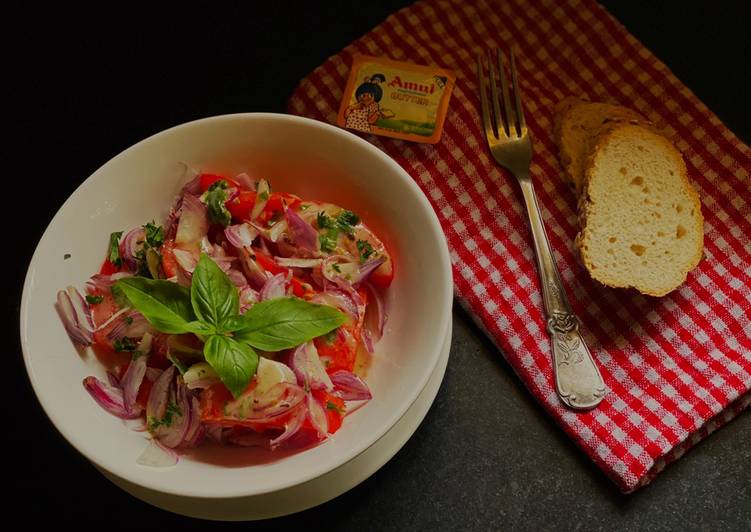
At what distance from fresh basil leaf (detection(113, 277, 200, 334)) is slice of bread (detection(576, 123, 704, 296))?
1031 millimetres

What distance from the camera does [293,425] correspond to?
1.65m

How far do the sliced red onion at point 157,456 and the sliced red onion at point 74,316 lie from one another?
10.6 inches

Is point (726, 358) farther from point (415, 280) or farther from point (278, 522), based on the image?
point (278, 522)

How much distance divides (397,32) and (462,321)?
90 centimetres

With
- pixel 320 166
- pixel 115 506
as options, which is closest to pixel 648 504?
pixel 320 166

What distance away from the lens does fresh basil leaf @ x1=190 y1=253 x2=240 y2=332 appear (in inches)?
64.1

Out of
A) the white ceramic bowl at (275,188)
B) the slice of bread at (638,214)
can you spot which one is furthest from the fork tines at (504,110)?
the white ceramic bowl at (275,188)

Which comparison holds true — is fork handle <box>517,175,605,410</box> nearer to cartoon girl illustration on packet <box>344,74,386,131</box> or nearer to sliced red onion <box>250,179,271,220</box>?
cartoon girl illustration on packet <box>344,74,386,131</box>

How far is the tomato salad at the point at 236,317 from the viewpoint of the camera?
1629mm

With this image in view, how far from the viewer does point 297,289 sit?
71.4 inches

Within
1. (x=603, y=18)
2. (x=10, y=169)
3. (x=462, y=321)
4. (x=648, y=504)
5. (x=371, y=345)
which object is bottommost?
(x=648, y=504)

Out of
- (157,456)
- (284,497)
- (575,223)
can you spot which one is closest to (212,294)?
(157,456)

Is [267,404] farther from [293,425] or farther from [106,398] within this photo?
[106,398]

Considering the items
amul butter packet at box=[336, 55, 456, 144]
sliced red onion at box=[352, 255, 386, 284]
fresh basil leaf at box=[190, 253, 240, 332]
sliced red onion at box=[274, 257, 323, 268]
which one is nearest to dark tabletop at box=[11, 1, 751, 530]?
amul butter packet at box=[336, 55, 456, 144]
